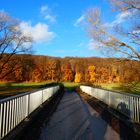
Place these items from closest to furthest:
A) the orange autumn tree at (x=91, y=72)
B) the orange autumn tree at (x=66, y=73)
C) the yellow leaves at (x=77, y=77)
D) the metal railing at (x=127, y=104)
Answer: the metal railing at (x=127, y=104)
the orange autumn tree at (x=91, y=72)
the yellow leaves at (x=77, y=77)
the orange autumn tree at (x=66, y=73)

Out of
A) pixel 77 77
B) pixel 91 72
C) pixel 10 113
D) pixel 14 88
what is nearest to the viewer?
pixel 10 113

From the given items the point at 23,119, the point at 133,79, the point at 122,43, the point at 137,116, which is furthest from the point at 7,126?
the point at 122,43

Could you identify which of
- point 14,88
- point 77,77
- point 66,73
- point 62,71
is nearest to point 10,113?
point 14,88

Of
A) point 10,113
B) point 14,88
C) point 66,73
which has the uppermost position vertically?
point 66,73

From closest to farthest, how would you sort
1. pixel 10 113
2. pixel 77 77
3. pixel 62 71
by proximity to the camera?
pixel 10 113 < pixel 77 77 < pixel 62 71

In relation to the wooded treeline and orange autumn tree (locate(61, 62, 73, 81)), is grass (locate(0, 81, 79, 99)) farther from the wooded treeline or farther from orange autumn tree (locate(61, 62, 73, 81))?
orange autumn tree (locate(61, 62, 73, 81))

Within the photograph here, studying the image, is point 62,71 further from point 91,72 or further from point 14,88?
point 14,88

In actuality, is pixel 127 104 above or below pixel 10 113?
below

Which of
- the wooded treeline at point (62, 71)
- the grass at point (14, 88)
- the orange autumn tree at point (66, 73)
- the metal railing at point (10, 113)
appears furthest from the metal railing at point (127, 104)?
the orange autumn tree at point (66, 73)

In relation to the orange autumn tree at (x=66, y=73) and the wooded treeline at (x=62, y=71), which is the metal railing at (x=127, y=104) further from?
the orange autumn tree at (x=66, y=73)

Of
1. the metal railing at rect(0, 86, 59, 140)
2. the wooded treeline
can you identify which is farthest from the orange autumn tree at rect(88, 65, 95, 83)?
the metal railing at rect(0, 86, 59, 140)

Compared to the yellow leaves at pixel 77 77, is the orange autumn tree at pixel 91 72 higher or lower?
higher

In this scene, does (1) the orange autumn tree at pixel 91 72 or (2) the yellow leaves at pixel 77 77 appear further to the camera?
(2) the yellow leaves at pixel 77 77

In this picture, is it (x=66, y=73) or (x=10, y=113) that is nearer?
(x=10, y=113)
